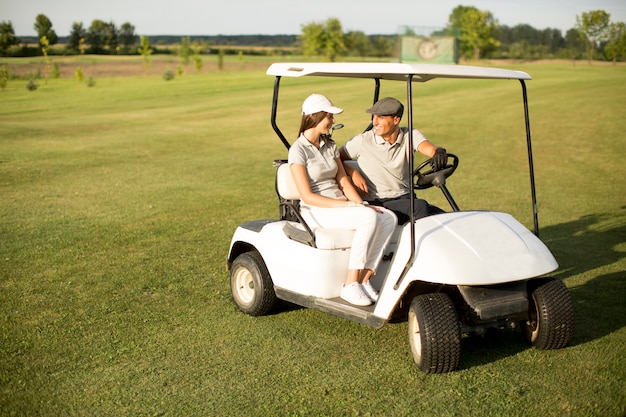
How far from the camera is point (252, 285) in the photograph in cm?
577

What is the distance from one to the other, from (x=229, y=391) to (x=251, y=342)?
2.60ft

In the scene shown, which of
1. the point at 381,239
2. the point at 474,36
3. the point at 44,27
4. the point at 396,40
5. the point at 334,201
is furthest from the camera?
the point at 474,36

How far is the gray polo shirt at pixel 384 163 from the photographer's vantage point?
18.4ft

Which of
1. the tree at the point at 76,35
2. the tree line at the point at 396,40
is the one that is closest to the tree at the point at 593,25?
the tree line at the point at 396,40

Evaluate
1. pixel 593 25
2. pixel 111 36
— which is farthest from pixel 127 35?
pixel 593 25

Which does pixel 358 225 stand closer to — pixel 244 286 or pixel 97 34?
pixel 244 286

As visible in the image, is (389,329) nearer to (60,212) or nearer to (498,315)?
(498,315)

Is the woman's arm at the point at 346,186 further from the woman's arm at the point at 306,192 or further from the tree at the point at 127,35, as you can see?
the tree at the point at 127,35

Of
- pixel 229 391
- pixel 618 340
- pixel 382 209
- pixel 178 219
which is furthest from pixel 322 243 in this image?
pixel 178 219

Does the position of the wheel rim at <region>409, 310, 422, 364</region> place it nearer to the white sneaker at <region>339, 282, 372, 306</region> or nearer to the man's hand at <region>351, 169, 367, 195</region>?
the white sneaker at <region>339, 282, 372, 306</region>

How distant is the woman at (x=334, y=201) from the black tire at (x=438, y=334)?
49cm

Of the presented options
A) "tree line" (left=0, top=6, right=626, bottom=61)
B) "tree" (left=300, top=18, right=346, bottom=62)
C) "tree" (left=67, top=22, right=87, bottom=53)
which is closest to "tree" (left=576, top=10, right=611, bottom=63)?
"tree line" (left=0, top=6, right=626, bottom=61)

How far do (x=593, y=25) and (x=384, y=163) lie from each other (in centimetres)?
5664

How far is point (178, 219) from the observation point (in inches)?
366
